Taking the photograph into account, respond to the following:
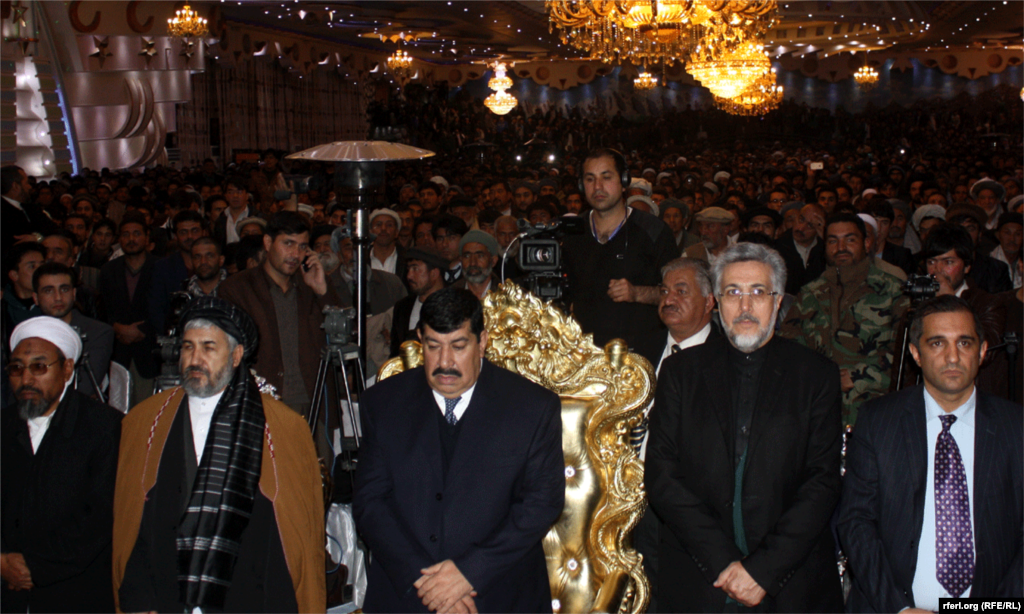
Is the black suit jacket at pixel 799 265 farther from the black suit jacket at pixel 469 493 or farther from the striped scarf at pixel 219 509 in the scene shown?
the striped scarf at pixel 219 509

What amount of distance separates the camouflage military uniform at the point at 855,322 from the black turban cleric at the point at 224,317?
7.45 feet

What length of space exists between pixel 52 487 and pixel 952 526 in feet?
8.31

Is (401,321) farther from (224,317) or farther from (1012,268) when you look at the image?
(1012,268)

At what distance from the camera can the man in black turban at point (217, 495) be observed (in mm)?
2428

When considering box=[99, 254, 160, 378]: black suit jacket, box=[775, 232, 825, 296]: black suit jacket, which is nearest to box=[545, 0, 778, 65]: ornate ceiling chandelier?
box=[775, 232, 825, 296]: black suit jacket

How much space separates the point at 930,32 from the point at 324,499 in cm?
2293

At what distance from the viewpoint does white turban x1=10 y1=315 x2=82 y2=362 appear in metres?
2.84

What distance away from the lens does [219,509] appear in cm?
242

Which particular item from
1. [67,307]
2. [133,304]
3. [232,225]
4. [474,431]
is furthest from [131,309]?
[474,431]

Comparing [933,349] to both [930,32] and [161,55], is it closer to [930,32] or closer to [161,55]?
[161,55]

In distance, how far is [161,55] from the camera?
13.8m

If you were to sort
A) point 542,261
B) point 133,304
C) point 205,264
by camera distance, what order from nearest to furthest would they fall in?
point 542,261 < point 205,264 < point 133,304

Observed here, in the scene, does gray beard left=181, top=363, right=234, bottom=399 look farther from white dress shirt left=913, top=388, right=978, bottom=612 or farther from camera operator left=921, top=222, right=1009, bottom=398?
camera operator left=921, top=222, right=1009, bottom=398

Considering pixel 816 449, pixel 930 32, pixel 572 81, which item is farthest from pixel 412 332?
pixel 572 81
